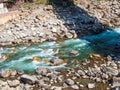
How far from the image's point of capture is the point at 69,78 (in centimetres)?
1680

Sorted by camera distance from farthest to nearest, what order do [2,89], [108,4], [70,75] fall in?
1. [108,4]
2. [70,75]
3. [2,89]

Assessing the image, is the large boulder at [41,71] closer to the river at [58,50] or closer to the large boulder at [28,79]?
the river at [58,50]

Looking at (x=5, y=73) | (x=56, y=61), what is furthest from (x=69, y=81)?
(x=5, y=73)

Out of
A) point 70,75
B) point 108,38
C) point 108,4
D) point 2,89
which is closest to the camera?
point 2,89

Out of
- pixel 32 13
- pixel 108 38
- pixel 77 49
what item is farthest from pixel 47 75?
pixel 32 13

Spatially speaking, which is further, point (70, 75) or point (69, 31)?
point (69, 31)

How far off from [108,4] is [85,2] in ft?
Answer: 7.07

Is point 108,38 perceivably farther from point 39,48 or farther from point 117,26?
point 39,48

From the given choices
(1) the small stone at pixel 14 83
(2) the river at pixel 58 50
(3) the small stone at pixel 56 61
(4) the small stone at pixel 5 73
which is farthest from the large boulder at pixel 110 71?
(4) the small stone at pixel 5 73

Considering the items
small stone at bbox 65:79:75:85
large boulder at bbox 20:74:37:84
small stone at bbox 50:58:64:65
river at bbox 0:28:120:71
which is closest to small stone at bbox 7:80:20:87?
large boulder at bbox 20:74:37:84

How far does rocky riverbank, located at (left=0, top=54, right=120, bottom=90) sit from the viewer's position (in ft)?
52.3

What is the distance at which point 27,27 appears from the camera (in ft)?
83.6

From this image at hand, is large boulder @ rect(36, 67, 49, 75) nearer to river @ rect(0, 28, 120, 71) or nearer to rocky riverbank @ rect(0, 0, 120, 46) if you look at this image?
river @ rect(0, 28, 120, 71)

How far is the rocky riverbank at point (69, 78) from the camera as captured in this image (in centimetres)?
1594
